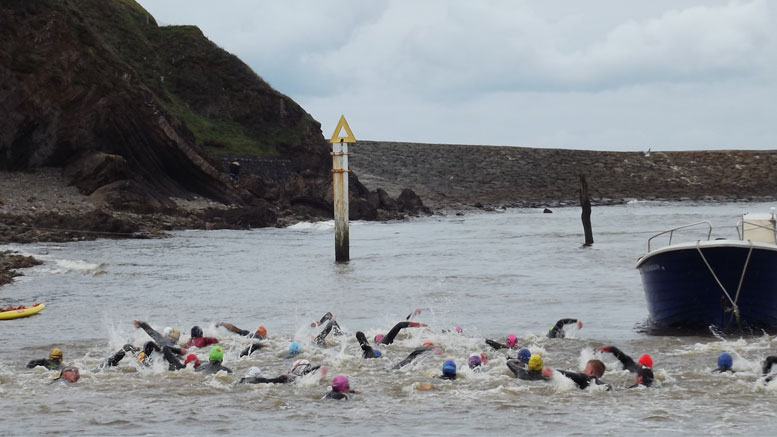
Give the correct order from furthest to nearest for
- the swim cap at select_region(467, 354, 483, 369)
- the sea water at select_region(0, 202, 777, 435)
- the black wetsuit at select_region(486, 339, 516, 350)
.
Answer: the black wetsuit at select_region(486, 339, 516, 350), the swim cap at select_region(467, 354, 483, 369), the sea water at select_region(0, 202, 777, 435)

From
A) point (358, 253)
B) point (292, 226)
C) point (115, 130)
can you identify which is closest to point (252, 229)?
point (292, 226)

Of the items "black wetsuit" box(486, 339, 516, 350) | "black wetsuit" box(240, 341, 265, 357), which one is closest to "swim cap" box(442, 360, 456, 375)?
"black wetsuit" box(486, 339, 516, 350)

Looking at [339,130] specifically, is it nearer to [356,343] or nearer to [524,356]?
[356,343]

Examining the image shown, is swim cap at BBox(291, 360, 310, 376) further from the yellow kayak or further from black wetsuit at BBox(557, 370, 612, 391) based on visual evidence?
the yellow kayak

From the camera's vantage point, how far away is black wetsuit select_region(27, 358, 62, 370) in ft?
49.0

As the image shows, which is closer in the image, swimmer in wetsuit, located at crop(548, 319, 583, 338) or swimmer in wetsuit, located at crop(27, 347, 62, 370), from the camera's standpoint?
swimmer in wetsuit, located at crop(27, 347, 62, 370)

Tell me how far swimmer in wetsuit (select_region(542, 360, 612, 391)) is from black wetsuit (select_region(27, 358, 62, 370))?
742 centimetres

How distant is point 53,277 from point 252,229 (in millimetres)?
24308

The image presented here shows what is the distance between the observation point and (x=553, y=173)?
335ft

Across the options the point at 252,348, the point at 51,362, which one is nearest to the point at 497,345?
the point at 252,348

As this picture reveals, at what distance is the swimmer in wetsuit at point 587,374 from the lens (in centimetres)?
1312

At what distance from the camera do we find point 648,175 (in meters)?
104

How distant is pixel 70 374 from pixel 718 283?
1099 centimetres

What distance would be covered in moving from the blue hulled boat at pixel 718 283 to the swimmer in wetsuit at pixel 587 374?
4461 mm
